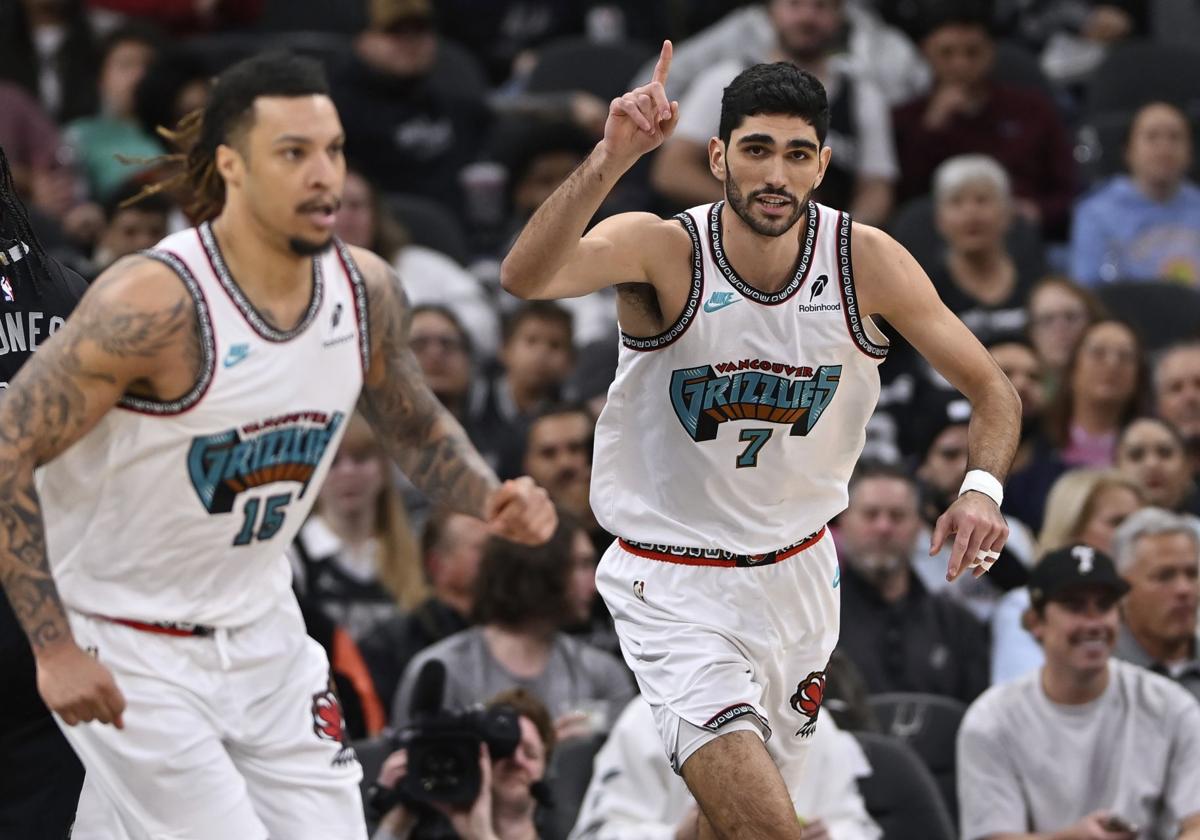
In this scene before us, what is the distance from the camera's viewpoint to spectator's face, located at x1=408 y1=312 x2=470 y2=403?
979cm

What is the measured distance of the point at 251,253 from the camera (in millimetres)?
5184

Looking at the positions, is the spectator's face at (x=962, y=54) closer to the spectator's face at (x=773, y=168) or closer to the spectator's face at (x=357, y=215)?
the spectator's face at (x=357, y=215)

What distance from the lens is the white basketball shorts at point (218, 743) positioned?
5039mm

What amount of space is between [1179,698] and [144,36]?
702 centimetres

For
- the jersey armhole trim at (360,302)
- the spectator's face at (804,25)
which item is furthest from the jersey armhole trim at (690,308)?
the spectator's face at (804,25)

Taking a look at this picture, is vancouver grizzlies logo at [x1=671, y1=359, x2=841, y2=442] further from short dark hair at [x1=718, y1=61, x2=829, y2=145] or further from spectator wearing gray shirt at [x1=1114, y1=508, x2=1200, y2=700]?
spectator wearing gray shirt at [x1=1114, y1=508, x2=1200, y2=700]

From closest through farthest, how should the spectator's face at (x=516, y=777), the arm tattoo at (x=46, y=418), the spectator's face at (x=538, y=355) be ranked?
the arm tattoo at (x=46, y=418) → the spectator's face at (x=516, y=777) → the spectator's face at (x=538, y=355)

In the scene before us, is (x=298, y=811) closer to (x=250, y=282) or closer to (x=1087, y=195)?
(x=250, y=282)

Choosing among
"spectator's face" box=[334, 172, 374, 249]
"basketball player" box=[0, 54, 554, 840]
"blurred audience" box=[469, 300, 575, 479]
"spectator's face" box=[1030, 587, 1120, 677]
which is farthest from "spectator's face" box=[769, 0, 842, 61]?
"basketball player" box=[0, 54, 554, 840]

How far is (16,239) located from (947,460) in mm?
4891

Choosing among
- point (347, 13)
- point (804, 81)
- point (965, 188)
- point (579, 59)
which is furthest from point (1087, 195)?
point (804, 81)

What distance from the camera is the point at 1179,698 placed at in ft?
24.0

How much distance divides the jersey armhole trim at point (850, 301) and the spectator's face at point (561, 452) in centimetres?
316


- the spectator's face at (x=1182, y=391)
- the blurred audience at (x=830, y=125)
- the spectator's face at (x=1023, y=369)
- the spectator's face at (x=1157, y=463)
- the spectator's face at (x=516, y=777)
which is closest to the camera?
the spectator's face at (x=516, y=777)
